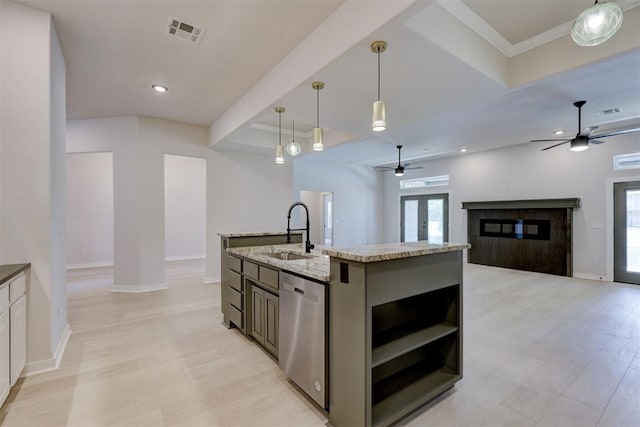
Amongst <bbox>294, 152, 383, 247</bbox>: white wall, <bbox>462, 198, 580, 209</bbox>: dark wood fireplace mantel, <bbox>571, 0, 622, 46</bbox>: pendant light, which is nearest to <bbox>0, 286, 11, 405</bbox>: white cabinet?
<bbox>571, 0, 622, 46</bbox>: pendant light

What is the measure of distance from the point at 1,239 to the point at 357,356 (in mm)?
2885

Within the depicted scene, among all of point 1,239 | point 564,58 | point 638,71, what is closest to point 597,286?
point 638,71

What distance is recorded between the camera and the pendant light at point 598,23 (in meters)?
1.58

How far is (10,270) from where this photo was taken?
2113 mm

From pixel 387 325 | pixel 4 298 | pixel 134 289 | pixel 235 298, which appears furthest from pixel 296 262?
pixel 134 289

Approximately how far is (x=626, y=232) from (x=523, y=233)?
1.68 meters

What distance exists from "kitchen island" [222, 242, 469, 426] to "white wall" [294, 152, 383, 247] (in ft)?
20.3

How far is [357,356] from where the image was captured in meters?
1.66

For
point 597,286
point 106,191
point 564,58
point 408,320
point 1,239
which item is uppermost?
point 564,58

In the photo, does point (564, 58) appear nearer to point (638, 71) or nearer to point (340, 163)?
point (638, 71)

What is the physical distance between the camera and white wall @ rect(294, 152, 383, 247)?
854 centimetres

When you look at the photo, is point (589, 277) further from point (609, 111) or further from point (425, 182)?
point (425, 182)

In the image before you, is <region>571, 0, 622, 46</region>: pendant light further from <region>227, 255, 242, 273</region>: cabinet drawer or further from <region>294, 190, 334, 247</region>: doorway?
<region>294, 190, 334, 247</region>: doorway

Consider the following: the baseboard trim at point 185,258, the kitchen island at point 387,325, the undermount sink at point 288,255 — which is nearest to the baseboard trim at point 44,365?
the kitchen island at point 387,325
